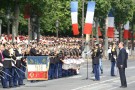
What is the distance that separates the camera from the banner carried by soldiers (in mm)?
22219

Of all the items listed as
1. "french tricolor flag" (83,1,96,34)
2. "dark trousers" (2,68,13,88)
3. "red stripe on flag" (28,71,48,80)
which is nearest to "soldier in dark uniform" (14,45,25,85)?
"dark trousers" (2,68,13,88)

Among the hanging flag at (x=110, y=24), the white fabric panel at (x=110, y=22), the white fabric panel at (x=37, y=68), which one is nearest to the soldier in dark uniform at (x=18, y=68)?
the white fabric panel at (x=37, y=68)

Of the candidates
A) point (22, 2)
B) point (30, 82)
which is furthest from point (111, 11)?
point (30, 82)

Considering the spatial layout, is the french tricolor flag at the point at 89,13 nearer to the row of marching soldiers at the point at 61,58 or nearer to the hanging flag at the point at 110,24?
the row of marching soldiers at the point at 61,58

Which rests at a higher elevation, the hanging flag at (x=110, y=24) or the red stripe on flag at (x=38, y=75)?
the hanging flag at (x=110, y=24)

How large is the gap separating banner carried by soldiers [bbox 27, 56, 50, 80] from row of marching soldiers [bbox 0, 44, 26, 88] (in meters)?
0.47

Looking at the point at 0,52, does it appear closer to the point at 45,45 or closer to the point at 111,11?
the point at 45,45

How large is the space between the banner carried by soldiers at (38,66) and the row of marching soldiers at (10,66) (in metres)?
0.47

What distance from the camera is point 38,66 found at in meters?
22.2

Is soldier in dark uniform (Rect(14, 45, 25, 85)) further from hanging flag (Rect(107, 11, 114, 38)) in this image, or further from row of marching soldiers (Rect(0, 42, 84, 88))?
hanging flag (Rect(107, 11, 114, 38))

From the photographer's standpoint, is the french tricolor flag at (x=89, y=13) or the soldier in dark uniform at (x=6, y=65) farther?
the french tricolor flag at (x=89, y=13)

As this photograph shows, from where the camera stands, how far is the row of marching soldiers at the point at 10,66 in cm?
2080

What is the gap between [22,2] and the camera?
37562 millimetres

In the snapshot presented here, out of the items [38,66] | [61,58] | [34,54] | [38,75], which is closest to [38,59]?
[38,66]
